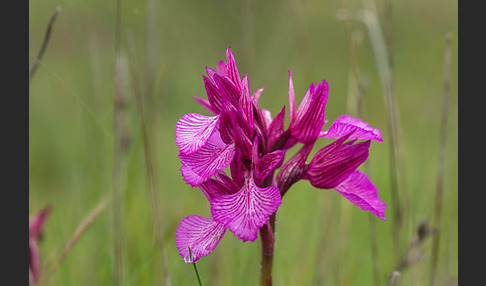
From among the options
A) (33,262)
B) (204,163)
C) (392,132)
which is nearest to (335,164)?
(204,163)

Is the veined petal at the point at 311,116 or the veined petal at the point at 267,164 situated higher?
the veined petal at the point at 311,116

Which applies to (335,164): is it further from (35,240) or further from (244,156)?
(35,240)

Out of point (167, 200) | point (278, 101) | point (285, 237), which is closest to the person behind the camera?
point (285, 237)

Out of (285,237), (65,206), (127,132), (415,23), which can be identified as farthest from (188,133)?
(415,23)

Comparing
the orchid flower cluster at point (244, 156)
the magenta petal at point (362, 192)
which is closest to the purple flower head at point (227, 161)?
the orchid flower cluster at point (244, 156)

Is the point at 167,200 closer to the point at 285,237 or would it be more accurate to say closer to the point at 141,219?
the point at 141,219

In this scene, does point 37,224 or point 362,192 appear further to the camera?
point 37,224

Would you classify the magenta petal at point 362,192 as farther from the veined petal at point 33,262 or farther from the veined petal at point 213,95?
the veined petal at point 33,262
